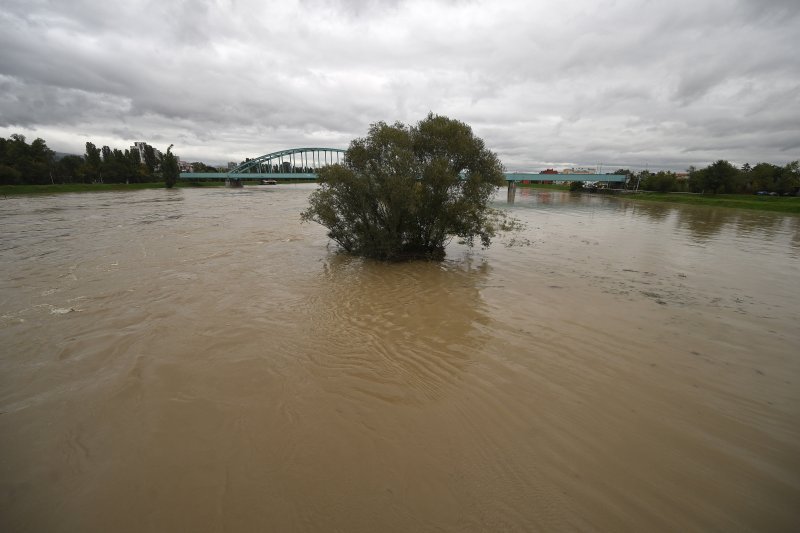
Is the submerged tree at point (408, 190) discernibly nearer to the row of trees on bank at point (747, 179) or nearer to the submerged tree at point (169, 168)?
the row of trees on bank at point (747, 179)

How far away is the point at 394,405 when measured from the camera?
6148 millimetres

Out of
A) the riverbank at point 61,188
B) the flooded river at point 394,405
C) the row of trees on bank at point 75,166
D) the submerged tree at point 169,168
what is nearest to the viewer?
the flooded river at point 394,405

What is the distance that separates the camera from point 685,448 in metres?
5.24

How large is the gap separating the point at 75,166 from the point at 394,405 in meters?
123

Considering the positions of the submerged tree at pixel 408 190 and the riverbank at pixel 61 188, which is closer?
the submerged tree at pixel 408 190

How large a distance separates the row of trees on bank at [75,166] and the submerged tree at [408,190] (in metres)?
89.5

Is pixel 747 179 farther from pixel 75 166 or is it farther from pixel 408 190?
pixel 75 166

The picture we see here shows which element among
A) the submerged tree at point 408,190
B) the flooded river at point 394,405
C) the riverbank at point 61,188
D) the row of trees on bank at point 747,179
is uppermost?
the row of trees on bank at point 747,179

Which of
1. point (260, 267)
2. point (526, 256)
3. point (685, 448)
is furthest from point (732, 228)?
point (260, 267)

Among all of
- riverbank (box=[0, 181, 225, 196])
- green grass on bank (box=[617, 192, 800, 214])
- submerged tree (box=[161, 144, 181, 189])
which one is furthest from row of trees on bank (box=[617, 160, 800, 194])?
riverbank (box=[0, 181, 225, 196])

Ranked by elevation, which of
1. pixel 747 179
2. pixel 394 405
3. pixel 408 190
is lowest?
pixel 394 405

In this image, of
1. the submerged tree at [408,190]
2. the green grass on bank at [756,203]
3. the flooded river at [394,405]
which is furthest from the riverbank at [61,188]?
the green grass on bank at [756,203]

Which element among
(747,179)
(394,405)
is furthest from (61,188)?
(747,179)

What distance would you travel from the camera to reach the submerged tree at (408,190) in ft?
53.2
